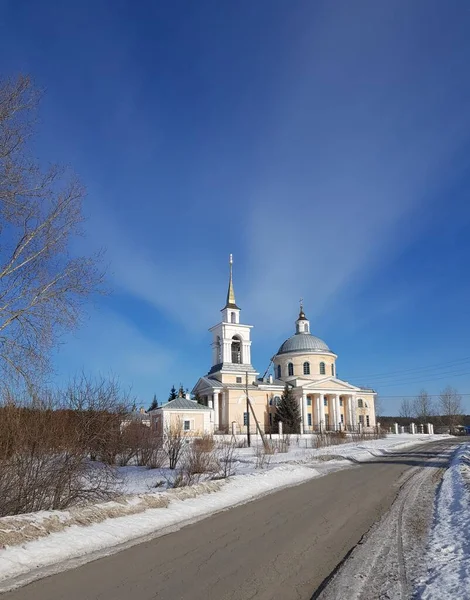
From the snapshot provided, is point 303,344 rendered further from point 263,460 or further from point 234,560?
point 234,560

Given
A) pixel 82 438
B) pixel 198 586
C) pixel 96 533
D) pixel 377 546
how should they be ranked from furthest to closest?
1. pixel 82 438
2. pixel 96 533
3. pixel 377 546
4. pixel 198 586

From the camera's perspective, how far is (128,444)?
1830 cm

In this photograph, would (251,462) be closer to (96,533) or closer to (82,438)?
(82,438)

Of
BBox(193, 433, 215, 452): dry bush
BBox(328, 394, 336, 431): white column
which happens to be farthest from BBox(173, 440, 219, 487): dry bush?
BBox(328, 394, 336, 431): white column

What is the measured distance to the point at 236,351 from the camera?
61.6 meters

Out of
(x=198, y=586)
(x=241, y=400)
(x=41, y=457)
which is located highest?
(x=241, y=400)

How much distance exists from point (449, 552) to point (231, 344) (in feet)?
179

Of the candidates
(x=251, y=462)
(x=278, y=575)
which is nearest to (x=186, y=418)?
(x=251, y=462)

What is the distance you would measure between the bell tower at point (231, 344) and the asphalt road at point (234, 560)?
49465mm

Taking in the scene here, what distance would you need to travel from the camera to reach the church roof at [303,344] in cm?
6679

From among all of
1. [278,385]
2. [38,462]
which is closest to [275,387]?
[278,385]

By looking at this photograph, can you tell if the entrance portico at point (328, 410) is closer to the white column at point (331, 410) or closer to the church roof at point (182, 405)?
the white column at point (331, 410)

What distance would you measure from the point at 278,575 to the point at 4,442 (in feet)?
17.9

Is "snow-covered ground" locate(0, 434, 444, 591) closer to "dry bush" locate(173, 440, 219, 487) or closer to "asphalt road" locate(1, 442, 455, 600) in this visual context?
"asphalt road" locate(1, 442, 455, 600)
